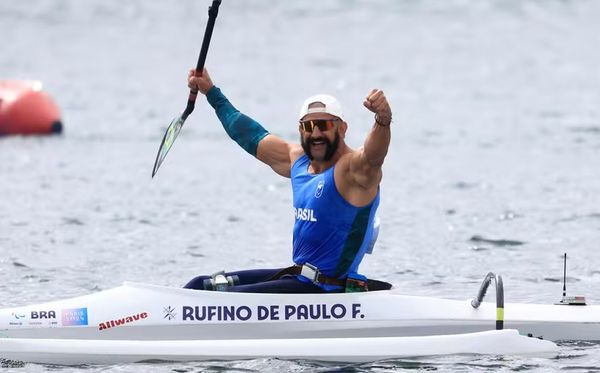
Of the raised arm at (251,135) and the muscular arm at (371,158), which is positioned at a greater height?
the raised arm at (251,135)

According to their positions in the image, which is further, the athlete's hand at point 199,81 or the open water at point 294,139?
the open water at point 294,139

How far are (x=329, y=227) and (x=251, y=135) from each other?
1533 millimetres

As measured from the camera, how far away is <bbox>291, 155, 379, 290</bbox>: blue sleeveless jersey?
12.8 m

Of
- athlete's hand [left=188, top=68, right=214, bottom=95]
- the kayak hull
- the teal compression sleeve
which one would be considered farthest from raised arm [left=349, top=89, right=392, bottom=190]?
athlete's hand [left=188, top=68, right=214, bottom=95]

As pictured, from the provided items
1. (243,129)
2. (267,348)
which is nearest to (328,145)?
(243,129)

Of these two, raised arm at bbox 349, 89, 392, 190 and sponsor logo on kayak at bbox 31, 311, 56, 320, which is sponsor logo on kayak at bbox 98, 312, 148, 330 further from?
raised arm at bbox 349, 89, 392, 190

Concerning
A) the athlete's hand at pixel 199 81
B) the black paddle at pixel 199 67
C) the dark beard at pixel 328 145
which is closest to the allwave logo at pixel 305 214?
the dark beard at pixel 328 145

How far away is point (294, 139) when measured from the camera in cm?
3123

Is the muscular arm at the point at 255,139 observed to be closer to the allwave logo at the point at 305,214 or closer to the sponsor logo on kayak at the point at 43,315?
the allwave logo at the point at 305,214

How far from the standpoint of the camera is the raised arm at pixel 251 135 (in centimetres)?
1370

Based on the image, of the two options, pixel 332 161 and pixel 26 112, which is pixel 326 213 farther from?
pixel 26 112

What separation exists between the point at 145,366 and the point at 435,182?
13986 mm

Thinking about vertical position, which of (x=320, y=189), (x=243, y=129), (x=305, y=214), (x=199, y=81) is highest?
(x=199, y=81)

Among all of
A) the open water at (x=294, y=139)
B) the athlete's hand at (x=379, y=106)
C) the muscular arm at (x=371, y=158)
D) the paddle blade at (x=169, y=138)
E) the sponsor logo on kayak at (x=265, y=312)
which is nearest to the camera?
the athlete's hand at (x=379, y=106)
